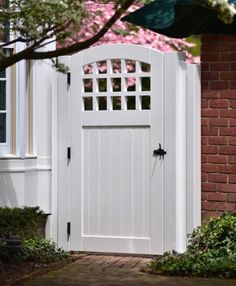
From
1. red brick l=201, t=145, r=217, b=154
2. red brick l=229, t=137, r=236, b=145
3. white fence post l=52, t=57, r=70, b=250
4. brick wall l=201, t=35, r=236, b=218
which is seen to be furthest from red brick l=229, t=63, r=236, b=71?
white fence post l=52, t=57, r=70, b=250

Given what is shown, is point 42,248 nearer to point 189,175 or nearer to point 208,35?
point 189,175

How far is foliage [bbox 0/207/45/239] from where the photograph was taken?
8.62 m

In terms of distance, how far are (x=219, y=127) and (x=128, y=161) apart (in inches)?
39.7

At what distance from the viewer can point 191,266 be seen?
7.89 m

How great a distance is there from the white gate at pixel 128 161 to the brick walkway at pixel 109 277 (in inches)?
15.4

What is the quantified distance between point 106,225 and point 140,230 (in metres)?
0.39

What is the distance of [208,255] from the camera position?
26.8ft

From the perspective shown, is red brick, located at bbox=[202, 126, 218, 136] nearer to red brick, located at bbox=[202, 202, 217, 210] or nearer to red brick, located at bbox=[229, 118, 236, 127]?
red brick, located at bbox=[229, 118, 236, 127]

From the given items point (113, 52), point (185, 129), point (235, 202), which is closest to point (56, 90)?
point (113, 52)

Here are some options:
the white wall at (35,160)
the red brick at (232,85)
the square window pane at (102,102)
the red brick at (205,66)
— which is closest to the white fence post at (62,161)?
the white wall at (35,160)

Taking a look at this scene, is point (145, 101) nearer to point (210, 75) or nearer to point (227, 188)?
point (210, 75)

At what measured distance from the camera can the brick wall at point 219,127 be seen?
8.89 m

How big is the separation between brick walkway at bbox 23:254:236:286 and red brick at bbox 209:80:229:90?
1913 mm

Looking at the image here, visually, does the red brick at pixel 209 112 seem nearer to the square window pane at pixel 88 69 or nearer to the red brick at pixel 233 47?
the red brick at pixel 233 47
